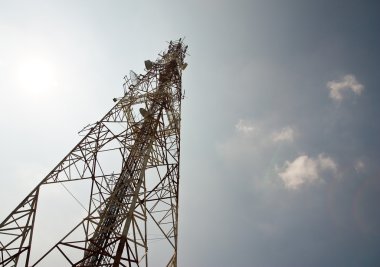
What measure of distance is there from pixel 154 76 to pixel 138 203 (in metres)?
9.16

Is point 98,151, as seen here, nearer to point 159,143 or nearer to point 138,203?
point 159,143

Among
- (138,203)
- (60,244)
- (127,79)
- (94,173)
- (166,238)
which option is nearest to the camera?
(60,244)

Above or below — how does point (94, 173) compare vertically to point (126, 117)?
below

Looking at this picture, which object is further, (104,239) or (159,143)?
(159,143)

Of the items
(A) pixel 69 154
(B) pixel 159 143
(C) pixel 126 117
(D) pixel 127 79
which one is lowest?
(A) pixel 69 154

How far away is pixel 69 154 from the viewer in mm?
11320

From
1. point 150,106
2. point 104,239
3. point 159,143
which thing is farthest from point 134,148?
point 104,239

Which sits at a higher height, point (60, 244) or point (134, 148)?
point (134, 148)

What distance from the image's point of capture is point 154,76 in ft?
53.5

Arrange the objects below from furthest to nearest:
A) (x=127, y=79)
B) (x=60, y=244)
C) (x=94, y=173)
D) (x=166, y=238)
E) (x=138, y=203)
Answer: (x=127, y=79) → (x=94, y=173) → (x=166, y=238) → (x=138, y=203) → (x=60, y=244)

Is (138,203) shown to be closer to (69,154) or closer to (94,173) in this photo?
(94,173)

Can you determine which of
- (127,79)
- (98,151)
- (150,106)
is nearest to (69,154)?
(98,151)

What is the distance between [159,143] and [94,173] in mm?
2958

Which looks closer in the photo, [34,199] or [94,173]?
[34,199]
